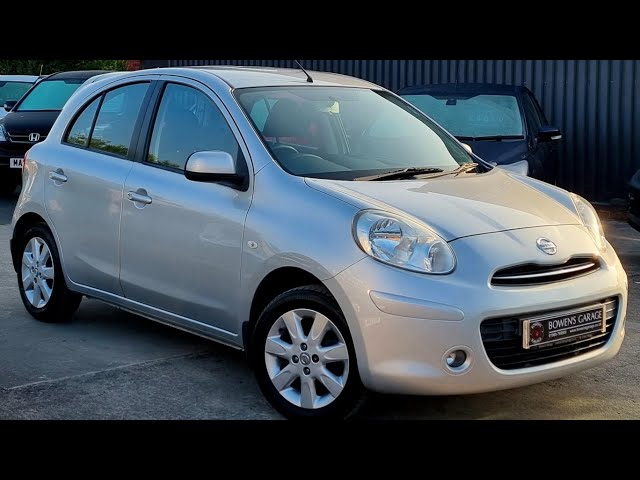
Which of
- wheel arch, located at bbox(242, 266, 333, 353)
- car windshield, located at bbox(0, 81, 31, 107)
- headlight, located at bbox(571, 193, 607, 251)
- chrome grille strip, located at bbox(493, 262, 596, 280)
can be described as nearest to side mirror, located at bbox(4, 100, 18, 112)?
car windshield, located at bbox(0, 81, 31, 107)

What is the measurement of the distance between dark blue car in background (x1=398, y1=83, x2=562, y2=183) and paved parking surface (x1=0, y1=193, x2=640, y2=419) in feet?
11.2

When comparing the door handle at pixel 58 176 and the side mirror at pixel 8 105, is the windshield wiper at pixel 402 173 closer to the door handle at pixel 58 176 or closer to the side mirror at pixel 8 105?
the door handle at pixel 58 176

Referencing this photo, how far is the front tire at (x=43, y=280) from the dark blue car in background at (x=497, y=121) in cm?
450

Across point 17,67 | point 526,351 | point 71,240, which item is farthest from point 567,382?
point 17,67

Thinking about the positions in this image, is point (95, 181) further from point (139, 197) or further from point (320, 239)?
point (320, 239)

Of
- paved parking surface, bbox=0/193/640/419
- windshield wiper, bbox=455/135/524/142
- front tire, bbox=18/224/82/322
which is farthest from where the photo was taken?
windshield wiper, bbox=455/135/524/142

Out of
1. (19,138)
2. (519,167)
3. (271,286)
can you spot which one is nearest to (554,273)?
(271,286)

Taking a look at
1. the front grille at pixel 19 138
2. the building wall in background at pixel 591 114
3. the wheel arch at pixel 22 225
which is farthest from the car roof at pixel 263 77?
the front grille at pixel 19 138

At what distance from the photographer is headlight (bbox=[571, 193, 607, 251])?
5.21 m

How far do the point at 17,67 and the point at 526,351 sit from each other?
71.5ft

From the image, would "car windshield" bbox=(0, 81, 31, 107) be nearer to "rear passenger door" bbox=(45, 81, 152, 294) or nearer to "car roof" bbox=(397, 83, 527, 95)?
"car roof" bbox=(397, 83, 527, 95)

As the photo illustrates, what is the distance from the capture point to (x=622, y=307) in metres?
5.11

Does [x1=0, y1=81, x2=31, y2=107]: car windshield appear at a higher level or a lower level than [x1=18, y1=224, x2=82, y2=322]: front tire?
higher

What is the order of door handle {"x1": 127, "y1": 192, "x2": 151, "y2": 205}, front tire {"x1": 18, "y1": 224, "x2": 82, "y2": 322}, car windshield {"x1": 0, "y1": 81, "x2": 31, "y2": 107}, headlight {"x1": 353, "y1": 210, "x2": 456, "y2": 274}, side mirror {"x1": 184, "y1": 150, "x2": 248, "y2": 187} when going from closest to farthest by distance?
1. headlight {"x1": 353, "y1": 210, "x2": 456, "y2": 274}
2. side mirror {"x1": 184, "y1": 150, "x2": 248, "y2": 187}
3. door handle {"x1": 127, "y1": 192, "x2": 151, "y2": 205}
4. front tire {"x1": 18, "y1": 224, "x2": 82, "y2": 322}
5. car windshield {"x1": 0, "y1": 81, "x2": 31, "y2": 107}
